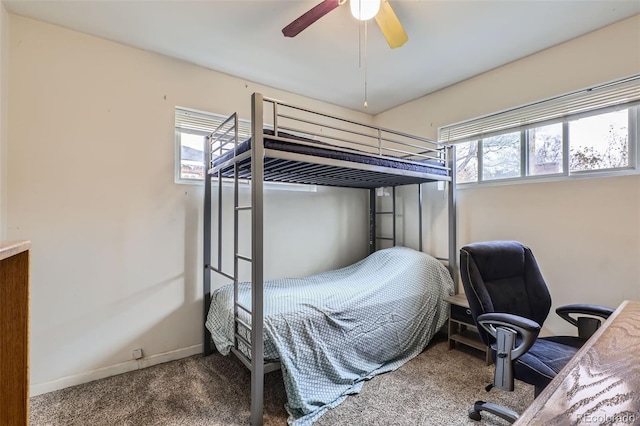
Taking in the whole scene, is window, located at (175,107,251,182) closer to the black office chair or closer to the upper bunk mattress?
the upper bunk mattress

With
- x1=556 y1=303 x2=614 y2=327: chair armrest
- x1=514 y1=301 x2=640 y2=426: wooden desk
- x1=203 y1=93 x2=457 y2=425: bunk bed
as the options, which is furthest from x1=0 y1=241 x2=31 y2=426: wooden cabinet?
x1=556 y1=303 x2=614 y2=327: chair armrest

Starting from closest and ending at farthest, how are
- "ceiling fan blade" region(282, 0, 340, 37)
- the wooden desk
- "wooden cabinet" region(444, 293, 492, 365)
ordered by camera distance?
1. the wooden desk
2. "ceiling fan blade" region(282, 0, 340, 37)
3. "wooden cabinet" region(444, 293, 492, 365)

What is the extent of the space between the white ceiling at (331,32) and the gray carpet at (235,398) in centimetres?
254

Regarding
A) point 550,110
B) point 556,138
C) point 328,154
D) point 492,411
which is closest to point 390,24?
point 328,154

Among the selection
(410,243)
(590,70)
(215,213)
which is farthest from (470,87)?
(215,213)

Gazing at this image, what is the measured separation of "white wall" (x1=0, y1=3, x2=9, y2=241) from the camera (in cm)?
183

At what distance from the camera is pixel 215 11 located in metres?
1.90

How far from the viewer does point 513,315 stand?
1547 mm

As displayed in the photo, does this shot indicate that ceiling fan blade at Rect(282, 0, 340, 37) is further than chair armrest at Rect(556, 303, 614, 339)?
No

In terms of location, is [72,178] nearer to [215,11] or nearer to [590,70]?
[215,11]

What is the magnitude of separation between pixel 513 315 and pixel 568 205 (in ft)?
4.10

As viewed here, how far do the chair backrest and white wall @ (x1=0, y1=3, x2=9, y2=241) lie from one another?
9.57 ft

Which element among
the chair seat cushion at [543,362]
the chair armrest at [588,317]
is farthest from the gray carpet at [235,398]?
the chair armrest at [588,317]

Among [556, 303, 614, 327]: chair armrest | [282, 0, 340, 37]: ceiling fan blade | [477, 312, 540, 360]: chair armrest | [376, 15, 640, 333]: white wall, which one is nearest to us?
[477, 312, 540, 360]: chair armrest
